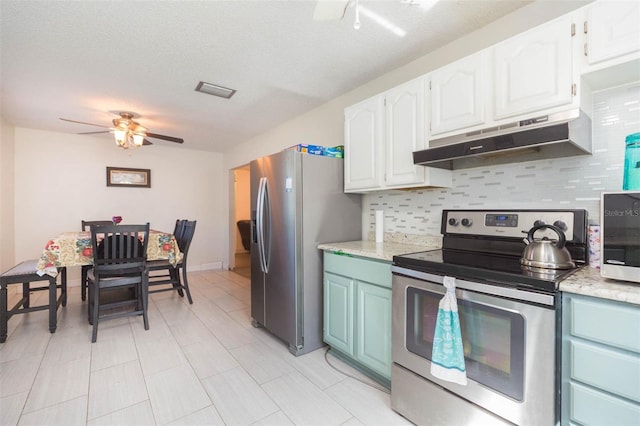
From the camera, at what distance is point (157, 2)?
64.9 inches

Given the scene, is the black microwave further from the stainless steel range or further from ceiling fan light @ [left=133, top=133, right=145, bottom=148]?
ceiling fan light @ [left=133, top=133, right=145, bottom=148]

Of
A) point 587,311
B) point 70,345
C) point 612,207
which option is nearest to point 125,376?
point 70,345

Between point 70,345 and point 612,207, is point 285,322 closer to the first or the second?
point 70,345

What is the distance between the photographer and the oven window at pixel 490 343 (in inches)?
46.5

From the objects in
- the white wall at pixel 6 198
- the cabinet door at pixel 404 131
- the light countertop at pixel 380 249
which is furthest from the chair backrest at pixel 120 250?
the cabinet door at pixel 404 131

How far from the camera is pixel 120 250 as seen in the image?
2.71 meters

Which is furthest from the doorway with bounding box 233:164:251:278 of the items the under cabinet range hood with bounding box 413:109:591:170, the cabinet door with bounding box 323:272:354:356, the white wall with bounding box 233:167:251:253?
the under cabinet range hood with bounding box 413:109:591:170

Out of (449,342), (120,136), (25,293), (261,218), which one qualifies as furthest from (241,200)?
(449,342)

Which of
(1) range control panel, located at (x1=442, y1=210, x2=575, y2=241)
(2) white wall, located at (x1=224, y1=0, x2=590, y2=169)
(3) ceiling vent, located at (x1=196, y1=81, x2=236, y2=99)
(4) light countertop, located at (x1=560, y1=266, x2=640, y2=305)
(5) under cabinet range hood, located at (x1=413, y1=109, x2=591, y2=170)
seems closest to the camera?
(4) light countertop, located at (x1=560, y1=266, x2=640, y2=305)

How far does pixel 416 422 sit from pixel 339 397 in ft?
1.52

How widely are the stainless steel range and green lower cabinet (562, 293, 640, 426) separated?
5cm

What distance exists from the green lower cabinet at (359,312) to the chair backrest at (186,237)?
6.57 ft

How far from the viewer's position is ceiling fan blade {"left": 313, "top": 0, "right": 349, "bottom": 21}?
1164 mm

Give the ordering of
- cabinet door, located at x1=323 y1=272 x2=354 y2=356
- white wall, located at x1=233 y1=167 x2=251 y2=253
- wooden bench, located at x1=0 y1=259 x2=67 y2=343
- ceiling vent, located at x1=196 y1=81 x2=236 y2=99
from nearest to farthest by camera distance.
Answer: cabinet door, located at x1=323 y1=272 x2=354 y2=356, wooden bench, located at x1=0 y1=259 x2=67 y2=343, ceiling vent, located at x1=196 y1=81 x2=236 y2=99, white wall, located at x1=233 y1=167 x2=251 y2=253
